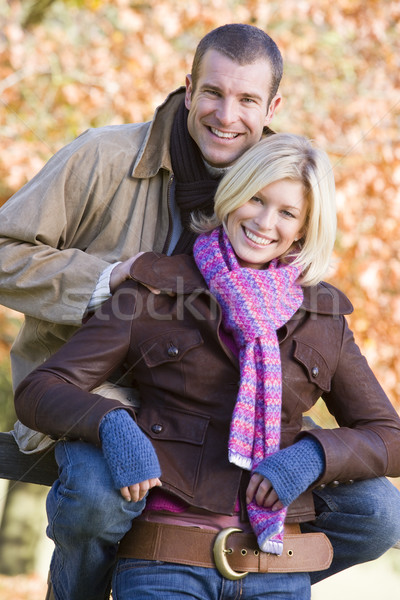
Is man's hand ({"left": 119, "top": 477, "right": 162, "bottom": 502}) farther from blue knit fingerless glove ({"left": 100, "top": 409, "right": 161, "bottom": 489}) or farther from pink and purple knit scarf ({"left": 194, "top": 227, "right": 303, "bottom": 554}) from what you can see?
pink and purple knit scarf ({"left": 194, "top": 227, "right": 303, "bottom": 554})

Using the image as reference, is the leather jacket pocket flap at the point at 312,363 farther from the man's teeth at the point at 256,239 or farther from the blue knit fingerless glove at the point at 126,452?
the blue knit fingerless glove at the point at 126,452

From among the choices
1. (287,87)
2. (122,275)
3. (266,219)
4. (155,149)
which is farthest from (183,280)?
(287,87)

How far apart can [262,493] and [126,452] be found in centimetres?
35

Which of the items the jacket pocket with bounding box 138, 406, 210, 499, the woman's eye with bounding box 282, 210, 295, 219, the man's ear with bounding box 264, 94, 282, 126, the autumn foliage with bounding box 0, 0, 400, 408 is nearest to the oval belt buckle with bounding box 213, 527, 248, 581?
the jacket pocket with bounding box 138, 406, 210, 499

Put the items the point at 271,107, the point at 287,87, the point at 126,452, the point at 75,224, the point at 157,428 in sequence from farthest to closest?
1. the point at 287,87
2. the point at 271,107
3. the point at 75,224
4. the point at 157,428
5. the point at 126,452

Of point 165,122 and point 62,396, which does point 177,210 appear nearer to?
point 165,122

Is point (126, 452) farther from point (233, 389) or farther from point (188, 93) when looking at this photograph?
point (188, 93)

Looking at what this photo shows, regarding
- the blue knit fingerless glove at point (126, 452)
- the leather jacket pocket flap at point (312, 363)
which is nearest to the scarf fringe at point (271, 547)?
the blue knit fingerless glove at point (126, 452)

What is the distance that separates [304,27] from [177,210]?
3.87m

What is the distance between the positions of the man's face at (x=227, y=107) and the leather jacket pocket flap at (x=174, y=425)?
37.1 inches

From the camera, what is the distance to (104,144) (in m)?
2.77

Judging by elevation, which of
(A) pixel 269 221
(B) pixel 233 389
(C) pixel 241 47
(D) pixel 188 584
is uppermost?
(C) pixel 241 47

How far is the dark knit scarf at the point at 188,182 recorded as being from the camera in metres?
2.69

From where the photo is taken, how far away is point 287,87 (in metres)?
6.06
